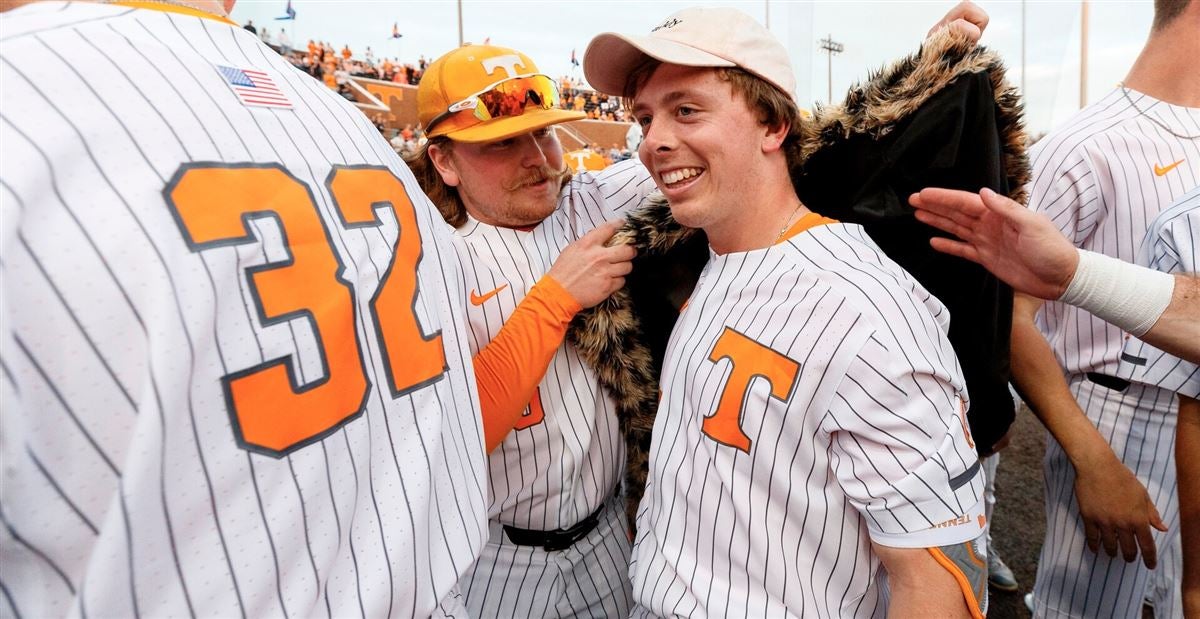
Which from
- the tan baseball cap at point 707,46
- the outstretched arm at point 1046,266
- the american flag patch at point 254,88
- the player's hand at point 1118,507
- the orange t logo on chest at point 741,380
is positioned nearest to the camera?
the american flag patch at point 254,88

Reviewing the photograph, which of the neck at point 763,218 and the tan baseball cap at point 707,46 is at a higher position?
the tan baseball cap at point 707,46

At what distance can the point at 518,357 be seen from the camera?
1.60 metres

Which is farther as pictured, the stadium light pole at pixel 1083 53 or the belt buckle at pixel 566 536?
the stadium light pole at pixel 1083 53

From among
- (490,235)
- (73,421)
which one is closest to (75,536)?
(73,421)

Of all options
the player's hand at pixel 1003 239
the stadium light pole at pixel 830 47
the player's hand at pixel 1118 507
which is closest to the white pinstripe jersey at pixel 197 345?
the player's hand at pixel 1003 239

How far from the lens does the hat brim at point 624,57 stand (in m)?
1.45

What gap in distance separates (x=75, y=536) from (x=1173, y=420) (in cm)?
264

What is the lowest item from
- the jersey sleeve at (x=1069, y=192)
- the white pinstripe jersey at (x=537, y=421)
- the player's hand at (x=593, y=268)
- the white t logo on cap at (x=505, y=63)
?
the white pinstripe jersey at (x=537, y=421)

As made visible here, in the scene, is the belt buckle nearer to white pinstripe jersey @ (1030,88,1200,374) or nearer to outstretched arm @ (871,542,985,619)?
outstretched arm @ (871,542,985,619)

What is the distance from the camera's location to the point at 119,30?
0.79 m

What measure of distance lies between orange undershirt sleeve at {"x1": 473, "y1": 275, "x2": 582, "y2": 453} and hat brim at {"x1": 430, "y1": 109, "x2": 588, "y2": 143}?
0.50 m

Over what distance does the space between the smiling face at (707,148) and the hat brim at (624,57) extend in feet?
0.19

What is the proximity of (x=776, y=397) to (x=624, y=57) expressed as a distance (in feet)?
3.24

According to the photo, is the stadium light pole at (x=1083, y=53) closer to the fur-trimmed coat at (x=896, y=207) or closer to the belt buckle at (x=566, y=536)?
the fur-trimmed coat at (x=896, y=207)
